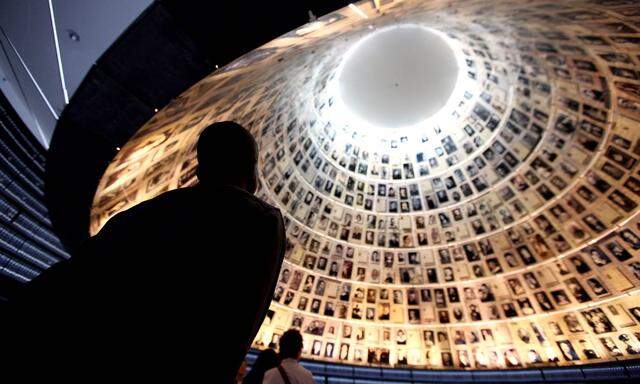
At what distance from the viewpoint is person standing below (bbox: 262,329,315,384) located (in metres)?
3.31

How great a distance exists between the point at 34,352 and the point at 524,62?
14.5 meters

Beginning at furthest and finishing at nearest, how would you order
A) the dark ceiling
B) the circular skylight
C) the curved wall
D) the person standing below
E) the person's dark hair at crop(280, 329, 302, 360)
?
the circular skylight < the curved wall < the person's dark hair at crop(280, 329, 302, 360) < the person standing below < the dark ceiling

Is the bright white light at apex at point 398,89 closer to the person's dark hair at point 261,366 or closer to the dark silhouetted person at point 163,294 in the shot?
the person's dark hair at point 261,366

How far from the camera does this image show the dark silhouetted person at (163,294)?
3.50 ft

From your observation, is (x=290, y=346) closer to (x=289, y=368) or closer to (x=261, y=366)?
(x=289, y=368)

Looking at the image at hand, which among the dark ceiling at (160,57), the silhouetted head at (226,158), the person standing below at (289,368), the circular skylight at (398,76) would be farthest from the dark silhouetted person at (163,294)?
the circular skylight at (398,76)

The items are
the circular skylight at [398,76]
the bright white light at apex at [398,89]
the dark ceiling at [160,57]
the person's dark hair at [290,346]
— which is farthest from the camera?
the bright white light at apex at [398,89]

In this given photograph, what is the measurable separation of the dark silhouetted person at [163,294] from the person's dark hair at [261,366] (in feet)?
7.28

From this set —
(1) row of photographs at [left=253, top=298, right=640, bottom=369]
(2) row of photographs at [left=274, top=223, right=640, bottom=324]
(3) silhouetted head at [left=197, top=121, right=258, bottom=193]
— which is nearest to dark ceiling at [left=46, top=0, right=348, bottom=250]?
(3) silhouetted head at [left=197, top=121, right=258, bottom=193]

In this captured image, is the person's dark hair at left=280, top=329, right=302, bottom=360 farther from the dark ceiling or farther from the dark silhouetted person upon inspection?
the dark ceiling

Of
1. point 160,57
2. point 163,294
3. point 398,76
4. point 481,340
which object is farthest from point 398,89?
point 163,294

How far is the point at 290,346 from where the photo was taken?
3.71 m

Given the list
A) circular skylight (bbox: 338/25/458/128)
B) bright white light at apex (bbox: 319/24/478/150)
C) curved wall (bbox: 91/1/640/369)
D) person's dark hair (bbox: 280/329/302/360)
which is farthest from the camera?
bright white light at apex (bbox: 319/24/478/150)

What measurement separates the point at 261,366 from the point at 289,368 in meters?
0.35
